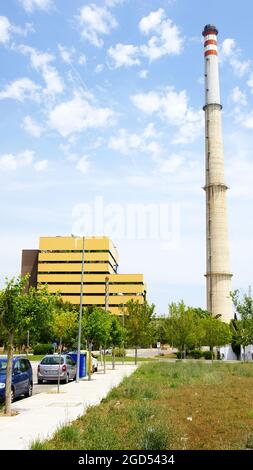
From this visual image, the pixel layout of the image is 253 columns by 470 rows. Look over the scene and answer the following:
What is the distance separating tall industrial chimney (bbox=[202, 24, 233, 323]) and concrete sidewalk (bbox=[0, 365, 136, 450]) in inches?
2515

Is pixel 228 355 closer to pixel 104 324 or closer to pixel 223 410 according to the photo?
pixel 104 324

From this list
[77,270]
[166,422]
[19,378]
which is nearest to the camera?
[166,422]

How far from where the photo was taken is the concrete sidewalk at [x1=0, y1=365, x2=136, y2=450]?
10.6 metres

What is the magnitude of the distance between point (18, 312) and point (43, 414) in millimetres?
2885

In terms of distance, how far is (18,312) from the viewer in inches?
595

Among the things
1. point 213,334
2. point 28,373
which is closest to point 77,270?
point 213,334

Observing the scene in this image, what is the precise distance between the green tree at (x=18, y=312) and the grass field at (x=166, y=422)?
2.98m

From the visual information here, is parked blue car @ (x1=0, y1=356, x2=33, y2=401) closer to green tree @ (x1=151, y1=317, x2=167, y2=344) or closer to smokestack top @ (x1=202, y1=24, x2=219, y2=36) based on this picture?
green tree @ (x1=151, y1=317, x2=167, y2=344)

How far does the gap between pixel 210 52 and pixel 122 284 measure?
66.1 m

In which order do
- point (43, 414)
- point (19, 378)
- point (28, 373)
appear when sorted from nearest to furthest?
point (43, 414)
point (19, 378)
point (28, 373)

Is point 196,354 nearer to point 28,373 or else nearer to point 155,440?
point 28,373

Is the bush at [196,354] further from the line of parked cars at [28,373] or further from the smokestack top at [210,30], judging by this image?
the smokestack top at [210,30]

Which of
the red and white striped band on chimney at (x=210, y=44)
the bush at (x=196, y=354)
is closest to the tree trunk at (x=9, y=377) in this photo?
the bush at (x=196, y=354)

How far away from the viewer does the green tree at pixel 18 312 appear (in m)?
15.2
